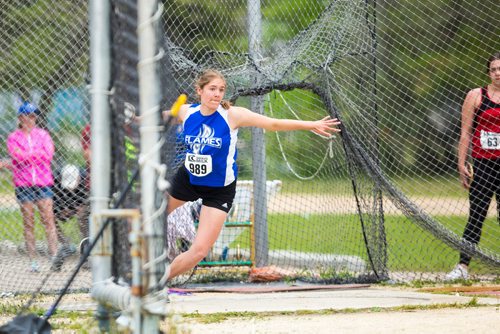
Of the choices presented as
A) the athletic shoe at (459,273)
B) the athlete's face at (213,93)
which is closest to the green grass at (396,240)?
the athletic shoe at (459,273)

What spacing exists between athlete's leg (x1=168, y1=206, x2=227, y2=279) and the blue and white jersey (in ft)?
0.84

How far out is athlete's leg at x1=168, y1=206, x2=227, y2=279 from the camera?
6684 millimetres

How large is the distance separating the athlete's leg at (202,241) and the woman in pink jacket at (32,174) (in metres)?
2.11

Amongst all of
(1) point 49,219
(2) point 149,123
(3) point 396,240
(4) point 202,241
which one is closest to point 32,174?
(1) point 49,219

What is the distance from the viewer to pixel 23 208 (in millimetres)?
8672

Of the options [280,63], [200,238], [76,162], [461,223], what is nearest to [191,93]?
[280,63]

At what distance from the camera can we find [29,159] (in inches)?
341

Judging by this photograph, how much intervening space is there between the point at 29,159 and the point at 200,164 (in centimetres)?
255

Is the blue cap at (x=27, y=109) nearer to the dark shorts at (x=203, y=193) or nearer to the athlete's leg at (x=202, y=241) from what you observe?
the dark shorts at (x=203, y=193)

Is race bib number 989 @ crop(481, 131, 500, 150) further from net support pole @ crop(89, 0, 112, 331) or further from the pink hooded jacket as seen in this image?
net support pole @ crop(89, 0, 112, 331)

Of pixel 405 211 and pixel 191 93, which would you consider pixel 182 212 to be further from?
pixel 405 211

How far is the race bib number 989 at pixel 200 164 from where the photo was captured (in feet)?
22.5

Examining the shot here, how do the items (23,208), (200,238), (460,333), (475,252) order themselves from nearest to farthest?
(460,333) → (200,238) → (475,252) → (23,208)

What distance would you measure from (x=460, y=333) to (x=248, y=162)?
5257 millimetres
